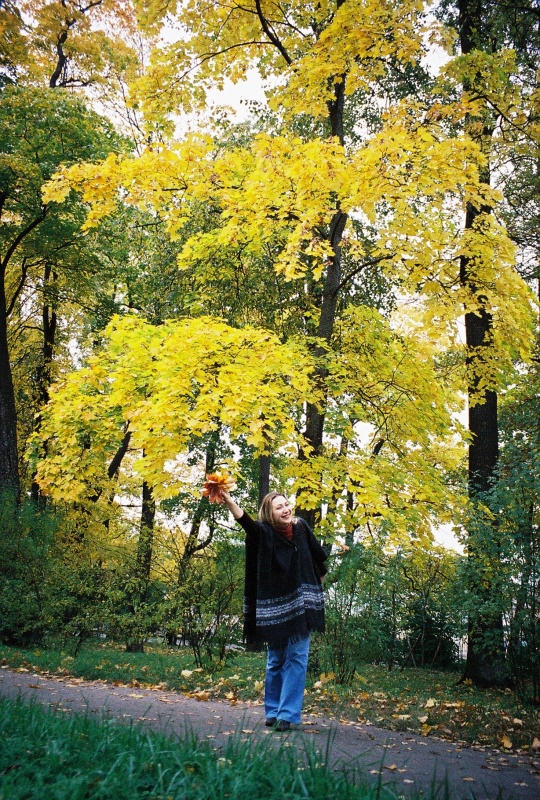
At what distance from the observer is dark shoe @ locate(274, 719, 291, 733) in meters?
4.17

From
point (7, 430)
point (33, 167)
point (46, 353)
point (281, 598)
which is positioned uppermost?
point (33, 167)

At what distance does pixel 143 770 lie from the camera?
8.70 ft

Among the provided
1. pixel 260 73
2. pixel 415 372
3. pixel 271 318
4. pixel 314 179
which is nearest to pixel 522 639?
pixel 415 372

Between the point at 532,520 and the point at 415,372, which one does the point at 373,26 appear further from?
the point at 532,520

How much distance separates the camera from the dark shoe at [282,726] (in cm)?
417

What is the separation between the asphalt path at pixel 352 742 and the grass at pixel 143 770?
19 centimetres

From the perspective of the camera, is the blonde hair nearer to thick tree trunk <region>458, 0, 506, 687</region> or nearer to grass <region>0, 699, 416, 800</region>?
grass <region>0, 699, 416, 800</region>

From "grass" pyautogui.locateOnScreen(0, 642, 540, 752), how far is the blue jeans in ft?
4.11

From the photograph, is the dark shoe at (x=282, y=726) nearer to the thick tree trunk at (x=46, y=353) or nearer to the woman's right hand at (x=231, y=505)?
the woman's right hand at (x=231, y=505)

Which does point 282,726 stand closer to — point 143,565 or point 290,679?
point 290,679

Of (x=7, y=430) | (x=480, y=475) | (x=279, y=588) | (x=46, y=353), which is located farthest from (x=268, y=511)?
(x=46, y=353)

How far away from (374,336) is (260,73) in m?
4.53

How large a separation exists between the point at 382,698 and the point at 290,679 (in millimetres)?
3282

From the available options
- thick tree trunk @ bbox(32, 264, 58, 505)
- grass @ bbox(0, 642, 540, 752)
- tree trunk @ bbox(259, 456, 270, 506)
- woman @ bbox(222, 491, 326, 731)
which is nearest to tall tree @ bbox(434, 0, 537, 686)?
grass @ bbox(0, 642, 540, 752)
